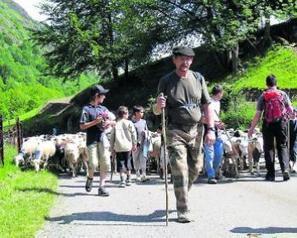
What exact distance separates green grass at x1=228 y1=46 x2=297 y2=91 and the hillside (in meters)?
50.6

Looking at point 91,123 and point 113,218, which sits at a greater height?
point 91,123

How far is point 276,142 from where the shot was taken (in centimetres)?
1333

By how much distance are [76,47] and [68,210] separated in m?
41.6

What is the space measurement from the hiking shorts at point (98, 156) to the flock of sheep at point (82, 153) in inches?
88.4

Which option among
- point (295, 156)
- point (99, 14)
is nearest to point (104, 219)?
point (295, 156)

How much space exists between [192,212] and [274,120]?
173 inches


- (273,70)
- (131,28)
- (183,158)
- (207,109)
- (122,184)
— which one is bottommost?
(122,184)

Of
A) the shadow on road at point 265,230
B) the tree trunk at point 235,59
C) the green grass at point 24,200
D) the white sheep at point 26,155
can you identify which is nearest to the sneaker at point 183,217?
the shadow on road at point 265,230

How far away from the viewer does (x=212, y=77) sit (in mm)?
43812

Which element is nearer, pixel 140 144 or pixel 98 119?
pixel 98 119

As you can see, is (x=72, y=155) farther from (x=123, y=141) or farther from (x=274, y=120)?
(x=274, y=120)

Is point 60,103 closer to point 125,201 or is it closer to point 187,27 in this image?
point 187,27

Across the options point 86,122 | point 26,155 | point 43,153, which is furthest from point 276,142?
point 26,155

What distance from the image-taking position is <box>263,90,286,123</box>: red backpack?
1299cm
